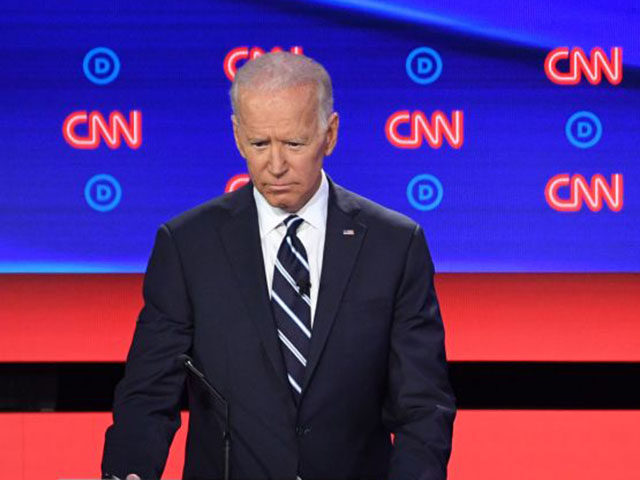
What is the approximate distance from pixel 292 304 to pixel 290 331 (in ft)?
0.15

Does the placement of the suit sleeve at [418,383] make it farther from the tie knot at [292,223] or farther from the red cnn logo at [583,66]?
the red cnn logo at [583,66]

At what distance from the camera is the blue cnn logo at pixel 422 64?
134 inches

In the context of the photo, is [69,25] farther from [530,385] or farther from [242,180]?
[530,385]

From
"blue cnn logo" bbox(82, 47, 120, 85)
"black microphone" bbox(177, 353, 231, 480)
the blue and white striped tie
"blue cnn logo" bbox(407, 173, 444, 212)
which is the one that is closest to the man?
the blue and white striped tie

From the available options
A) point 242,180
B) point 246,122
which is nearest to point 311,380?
point 246,122

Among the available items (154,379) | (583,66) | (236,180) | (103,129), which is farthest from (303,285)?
(583,66)

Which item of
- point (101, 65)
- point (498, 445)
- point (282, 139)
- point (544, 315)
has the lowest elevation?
point (498, 445)

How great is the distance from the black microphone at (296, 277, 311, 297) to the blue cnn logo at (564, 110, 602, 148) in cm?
152

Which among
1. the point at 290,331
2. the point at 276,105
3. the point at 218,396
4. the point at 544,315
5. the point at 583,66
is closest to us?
the point at 218,396

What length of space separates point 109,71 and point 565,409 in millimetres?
1542

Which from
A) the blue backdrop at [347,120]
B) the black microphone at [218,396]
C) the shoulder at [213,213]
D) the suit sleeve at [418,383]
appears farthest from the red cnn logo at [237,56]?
the black microphone at [218,396]

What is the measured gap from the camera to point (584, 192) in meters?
3.42

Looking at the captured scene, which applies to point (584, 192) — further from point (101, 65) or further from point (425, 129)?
point (101, 65)

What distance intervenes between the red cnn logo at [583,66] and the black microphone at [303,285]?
5.04 feet
